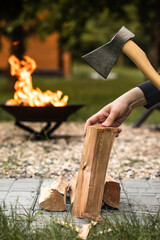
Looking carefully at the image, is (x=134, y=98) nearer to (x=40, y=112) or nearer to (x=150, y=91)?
(x=150, y=91)

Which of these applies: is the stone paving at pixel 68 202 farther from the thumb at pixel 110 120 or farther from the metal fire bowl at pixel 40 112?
the metal fire bowl at pixel 40 112

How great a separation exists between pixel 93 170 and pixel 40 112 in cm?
316

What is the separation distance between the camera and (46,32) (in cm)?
1040

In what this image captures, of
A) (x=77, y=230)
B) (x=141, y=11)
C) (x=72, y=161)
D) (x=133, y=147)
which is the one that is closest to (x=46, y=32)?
(x=141, y=11)

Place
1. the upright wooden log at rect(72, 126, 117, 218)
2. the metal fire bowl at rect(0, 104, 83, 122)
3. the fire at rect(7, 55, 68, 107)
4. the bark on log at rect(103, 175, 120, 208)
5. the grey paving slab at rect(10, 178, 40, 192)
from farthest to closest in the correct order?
the fire at rect(7, 55, 68, 107)
the metal fire bowl at rect(0, 104, 83, 122)
the grey paving slab at rect(10, 178, 40, 192)
the bark on log at rect(103, 175, 120, 208)
the upright wooden log at rect(72, 126, 117, 218)

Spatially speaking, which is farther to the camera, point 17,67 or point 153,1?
point 153,1

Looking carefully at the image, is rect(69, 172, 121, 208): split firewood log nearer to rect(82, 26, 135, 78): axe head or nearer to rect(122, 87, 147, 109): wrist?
rect(122, 87, 147, 109): wrist

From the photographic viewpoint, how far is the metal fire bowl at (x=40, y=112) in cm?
571

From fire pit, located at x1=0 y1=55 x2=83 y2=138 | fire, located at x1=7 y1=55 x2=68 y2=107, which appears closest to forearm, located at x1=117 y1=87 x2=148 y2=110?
fire pit, located at x1=0 y1=55 x2=83 y2=138

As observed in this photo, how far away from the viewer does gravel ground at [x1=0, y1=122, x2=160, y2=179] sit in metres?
4.24

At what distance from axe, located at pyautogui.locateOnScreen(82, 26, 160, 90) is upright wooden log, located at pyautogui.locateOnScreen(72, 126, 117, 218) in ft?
1.44

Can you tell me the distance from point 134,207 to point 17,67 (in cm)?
418

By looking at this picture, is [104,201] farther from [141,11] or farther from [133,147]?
[141,11]

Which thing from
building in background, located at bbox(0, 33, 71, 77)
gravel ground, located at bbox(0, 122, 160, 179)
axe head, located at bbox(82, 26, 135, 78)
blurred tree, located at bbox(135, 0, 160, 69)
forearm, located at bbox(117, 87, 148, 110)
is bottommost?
gravel ground, located at bbox(0, 122, 160, 179)
